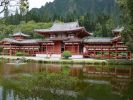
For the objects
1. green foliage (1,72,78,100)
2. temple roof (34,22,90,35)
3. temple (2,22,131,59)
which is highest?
temple roof (34,22,90,35)

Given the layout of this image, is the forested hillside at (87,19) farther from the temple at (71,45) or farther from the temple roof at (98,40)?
the temple roof at (98,40)

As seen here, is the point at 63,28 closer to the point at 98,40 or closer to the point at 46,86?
the point at 98,40

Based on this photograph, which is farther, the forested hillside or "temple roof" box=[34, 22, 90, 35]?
"temple roof" box=[34, 22, 90, 35]

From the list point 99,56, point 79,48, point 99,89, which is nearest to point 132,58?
point 99,56

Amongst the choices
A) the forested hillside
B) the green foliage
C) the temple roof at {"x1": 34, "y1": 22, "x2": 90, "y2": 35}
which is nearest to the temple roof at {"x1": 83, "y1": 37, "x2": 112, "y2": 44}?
the temple roof at {"x1": 34, "y1": 22, "x2": 90, "y2": 35}

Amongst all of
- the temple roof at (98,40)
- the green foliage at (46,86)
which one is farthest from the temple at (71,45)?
the green foliage at (46,86)

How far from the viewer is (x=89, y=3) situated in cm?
19400

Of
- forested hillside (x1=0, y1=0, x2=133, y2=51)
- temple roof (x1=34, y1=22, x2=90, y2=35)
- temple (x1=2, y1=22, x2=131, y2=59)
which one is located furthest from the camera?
temple roof (x1=34, y1=22, x2=90, y2=35)

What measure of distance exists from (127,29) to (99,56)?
18.0 m

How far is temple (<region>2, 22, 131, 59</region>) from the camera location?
160 ft

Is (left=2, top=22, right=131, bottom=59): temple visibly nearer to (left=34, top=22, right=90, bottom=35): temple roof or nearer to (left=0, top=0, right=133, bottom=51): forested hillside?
(left=34, top=22, right=90, bottom=35): temple roof

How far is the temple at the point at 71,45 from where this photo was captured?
48.9 meters

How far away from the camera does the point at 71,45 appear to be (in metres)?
55.6

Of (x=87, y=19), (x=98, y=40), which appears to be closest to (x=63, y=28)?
(x=98, y=40)
